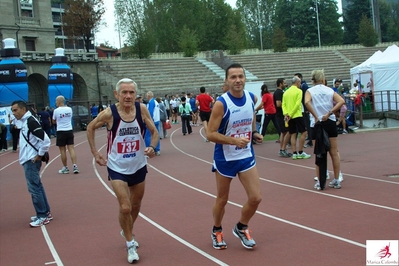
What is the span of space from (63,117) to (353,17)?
273 ft

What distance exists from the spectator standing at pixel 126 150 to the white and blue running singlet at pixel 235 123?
83cm

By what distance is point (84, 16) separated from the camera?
62094 mm

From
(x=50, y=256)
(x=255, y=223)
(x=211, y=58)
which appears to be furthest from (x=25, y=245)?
(x=211, y=58)

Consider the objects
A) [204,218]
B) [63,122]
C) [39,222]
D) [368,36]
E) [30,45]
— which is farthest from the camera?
[368,36]

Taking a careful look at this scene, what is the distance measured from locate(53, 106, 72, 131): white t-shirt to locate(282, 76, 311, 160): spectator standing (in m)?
5.41

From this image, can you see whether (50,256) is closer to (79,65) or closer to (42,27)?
(79,65)

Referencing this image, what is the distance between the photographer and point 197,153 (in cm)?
1606

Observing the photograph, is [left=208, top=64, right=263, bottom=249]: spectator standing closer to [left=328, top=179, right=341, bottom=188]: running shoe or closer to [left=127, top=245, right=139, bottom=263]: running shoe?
[left=127, top=245, right=139, bottom=263]: running shoe

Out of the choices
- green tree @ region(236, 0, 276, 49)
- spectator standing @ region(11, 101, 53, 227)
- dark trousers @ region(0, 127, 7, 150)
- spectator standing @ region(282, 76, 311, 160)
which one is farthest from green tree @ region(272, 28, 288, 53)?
spectator standing @ region(11, 101, 53, 227)

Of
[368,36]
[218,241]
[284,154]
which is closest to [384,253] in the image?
[218,241]

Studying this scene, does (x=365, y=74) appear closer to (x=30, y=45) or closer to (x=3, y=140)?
(x=3, y=140)

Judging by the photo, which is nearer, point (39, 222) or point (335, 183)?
point (39, 222)

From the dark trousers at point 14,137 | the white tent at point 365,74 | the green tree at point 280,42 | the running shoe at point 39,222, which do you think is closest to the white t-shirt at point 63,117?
the running shoe at point 39,222

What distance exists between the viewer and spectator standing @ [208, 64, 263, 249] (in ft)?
19.0
